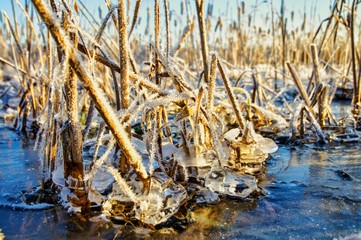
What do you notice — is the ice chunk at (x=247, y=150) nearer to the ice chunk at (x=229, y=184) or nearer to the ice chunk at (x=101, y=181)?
the ice chunk at (x=229, y=184)

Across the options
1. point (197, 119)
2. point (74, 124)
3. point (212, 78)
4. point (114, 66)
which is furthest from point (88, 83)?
point (212, 78)

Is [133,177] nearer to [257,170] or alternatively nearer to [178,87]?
[178,87]

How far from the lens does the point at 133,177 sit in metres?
1.03

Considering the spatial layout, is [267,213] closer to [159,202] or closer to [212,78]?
[159,202]

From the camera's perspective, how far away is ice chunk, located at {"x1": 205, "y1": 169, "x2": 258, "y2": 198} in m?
1.11

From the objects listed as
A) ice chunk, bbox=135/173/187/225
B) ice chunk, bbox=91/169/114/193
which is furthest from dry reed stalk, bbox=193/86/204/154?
ice chunk, bbox=91/169/114/193

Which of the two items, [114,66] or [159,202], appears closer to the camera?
[159,202]

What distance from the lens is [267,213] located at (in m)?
1.00

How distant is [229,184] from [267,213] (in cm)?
17

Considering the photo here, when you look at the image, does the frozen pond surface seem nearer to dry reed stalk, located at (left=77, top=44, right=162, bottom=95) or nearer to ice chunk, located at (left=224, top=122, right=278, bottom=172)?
ice chunk, located at (left=224, top=122, right=278, bottom=172)

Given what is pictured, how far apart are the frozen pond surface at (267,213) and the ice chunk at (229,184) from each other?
0.13 feet

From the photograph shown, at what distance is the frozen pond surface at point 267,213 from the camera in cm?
89

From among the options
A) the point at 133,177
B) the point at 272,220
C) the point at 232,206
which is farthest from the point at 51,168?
the point at 272,220

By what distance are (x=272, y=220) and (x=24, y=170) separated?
3.52ft
